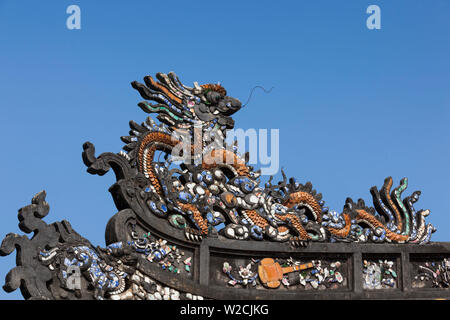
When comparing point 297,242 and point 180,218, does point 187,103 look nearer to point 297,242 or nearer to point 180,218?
point 180,218

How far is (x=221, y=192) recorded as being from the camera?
34.5 feet

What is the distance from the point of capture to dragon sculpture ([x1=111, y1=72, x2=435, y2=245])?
33.5 feet

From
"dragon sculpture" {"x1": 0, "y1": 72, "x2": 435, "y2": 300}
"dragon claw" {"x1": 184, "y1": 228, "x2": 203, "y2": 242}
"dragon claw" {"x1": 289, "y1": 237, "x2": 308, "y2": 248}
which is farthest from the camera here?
"dragon claw" {"x1": 289, "y1": 237, "x2": 308, "y2": 248}

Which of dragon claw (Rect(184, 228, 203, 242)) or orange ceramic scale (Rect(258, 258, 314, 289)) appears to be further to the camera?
orange ceramic scale (Rect(258, 258, 314, 289))

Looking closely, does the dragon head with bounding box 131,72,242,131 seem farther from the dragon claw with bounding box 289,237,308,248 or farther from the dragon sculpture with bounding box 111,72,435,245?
the dragon claw with bounding box 289,237,308,248

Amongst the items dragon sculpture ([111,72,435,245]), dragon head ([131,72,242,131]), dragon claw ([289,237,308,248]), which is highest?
dragon head ([131,72,242,131])

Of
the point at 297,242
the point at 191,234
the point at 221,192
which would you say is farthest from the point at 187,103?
the point at 297,242

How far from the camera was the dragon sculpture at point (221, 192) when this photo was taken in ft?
33.5

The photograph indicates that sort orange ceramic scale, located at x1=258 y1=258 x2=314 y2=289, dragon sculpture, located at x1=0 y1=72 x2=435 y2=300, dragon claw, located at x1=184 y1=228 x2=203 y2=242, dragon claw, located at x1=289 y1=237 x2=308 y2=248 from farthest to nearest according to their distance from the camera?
dragon claw, located at x1=289 y1=237 x2=308 y2=248 → orange ceramic scale, located at x1=258 y1=258 x2=314 y2=289 → dragon claw, located at x1=184 y1=228 x2=203 y2=242 → dragon sculpture, located at x1=0 y1=72 x2=435 y2=300

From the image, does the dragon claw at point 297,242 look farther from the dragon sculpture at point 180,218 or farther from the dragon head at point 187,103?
the dragon head at point 187,103

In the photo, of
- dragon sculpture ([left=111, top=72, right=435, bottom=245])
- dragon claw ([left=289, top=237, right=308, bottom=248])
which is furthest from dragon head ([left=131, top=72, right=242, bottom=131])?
dragon claw ([left=289, top=237, right=308, bottom=248])

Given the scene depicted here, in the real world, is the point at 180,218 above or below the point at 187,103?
below
